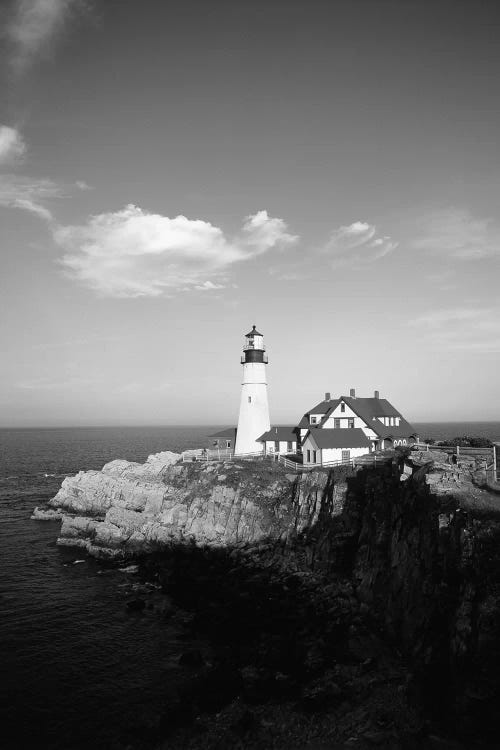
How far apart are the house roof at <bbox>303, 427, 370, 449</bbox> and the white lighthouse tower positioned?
8991 millimetres

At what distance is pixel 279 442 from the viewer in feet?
179

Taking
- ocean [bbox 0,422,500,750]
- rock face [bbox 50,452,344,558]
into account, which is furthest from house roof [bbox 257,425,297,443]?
ocean [bbox 0,422,500,750]

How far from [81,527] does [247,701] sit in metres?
29.7

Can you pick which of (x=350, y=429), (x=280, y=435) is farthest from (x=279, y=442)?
(x=350, y=429)

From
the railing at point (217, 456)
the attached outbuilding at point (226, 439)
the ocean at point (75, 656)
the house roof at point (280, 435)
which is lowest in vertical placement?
the ocean at point (75, 656)

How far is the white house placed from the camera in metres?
54.3

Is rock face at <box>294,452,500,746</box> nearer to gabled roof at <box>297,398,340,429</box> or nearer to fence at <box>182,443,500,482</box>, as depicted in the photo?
fence at <box>182,443,500,482</box>

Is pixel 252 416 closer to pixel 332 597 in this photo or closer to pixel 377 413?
pixel 377 413

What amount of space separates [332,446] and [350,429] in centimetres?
424

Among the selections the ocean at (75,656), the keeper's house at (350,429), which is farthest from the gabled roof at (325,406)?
the ocean at (75,656)

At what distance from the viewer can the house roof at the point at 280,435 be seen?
54.4 meters

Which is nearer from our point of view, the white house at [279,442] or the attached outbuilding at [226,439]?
the white house at [279,442]

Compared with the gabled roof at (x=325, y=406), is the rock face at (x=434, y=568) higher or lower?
lower

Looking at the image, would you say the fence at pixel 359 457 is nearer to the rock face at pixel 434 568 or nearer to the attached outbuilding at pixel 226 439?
the rock face at pixel 434 568
